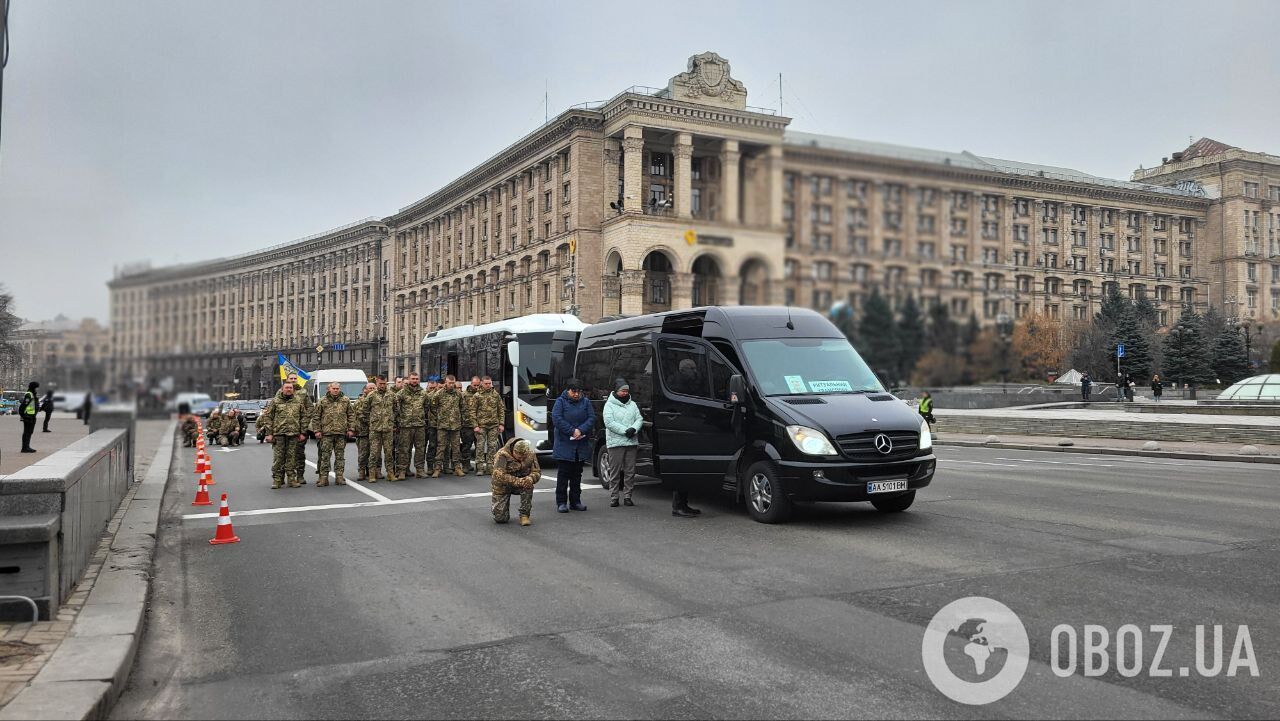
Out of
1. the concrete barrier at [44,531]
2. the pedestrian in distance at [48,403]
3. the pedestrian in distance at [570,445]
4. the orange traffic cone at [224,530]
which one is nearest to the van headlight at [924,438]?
the pedestrian in distance at [570,445]

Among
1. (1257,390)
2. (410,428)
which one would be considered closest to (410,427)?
(410,428)

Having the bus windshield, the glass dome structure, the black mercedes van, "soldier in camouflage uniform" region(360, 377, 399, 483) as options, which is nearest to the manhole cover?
→ the black mercedes van

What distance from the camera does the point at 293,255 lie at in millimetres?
4352

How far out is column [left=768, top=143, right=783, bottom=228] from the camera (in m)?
4.02

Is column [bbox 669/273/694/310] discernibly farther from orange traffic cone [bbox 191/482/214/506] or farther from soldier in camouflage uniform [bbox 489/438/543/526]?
orange traffic cone [bbox 191/482/214/506]

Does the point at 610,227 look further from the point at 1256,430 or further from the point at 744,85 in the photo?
the point at 1256,430

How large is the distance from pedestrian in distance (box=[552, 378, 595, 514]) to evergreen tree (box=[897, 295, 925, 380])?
7.80 metres

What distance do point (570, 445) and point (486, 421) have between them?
554 cm

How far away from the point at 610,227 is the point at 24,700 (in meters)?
3.83

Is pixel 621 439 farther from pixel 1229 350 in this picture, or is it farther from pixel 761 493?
pixel 1229 350

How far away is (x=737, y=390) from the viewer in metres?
10.4

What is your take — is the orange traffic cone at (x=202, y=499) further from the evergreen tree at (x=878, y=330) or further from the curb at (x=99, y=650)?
the evergreen tree at (x=878, y=330)

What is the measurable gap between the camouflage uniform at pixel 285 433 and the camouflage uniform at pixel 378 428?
1139 millimetres

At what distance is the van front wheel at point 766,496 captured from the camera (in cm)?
991
